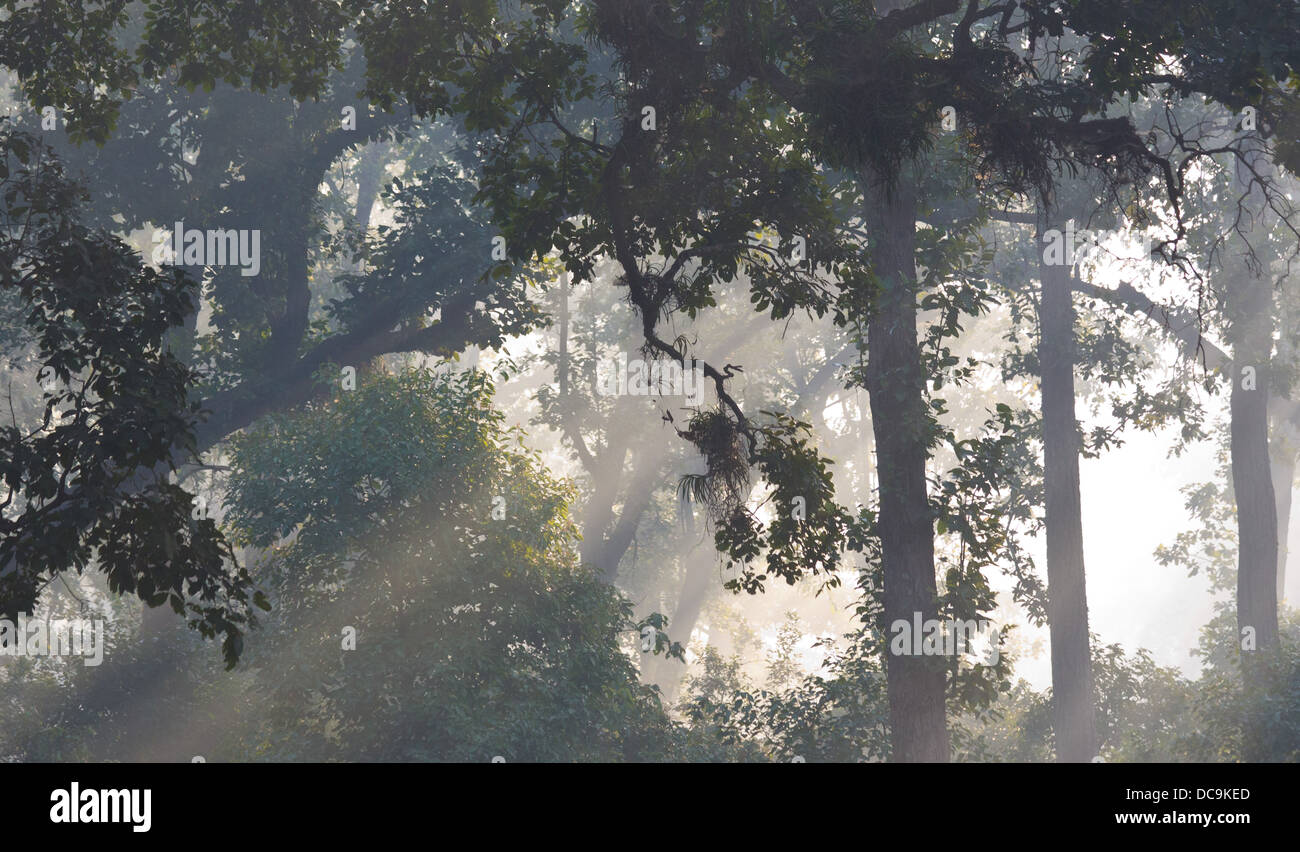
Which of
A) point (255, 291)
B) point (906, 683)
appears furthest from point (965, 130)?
point (255, 291)

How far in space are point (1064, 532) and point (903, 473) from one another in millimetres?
11123

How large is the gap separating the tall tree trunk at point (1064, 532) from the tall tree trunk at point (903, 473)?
7804 millimetres

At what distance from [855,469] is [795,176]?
1417 inches

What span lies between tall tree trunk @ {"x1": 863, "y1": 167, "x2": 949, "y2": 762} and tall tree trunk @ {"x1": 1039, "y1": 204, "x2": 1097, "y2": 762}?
780 centimetres

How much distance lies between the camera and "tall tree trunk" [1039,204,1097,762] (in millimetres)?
22156

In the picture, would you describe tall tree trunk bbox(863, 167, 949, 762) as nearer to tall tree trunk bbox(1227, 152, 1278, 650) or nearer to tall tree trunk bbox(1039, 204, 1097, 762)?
tall tree trunk bbox(1039, 204, 1097, 762)

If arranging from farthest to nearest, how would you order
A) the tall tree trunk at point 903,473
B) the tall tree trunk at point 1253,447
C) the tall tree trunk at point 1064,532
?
the tall tree trunk at point 1253,447
the tall tree trunk at point 1064,532
the tall tree trunk at point 903,473

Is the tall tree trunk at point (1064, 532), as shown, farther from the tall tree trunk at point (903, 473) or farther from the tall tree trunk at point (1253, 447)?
the tall tree trunk at point (903, 473)

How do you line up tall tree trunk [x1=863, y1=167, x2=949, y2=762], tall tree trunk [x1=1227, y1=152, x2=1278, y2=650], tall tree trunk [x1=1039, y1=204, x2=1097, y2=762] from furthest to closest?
tall tree trunk [x1=1227, y1=152, x2=1278, y2=650] → tall tree trunk [x1=1039, y1=204, x2=1097, y2=762] → tall tree trunk [x1=863, y1=167, x2=949, y2=762]

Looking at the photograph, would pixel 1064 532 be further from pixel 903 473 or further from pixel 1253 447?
pixel 903 473

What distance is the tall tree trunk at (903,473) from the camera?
12.9m

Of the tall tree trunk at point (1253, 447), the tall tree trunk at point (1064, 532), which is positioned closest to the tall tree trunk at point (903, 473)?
the tall tree trunk at point (1064, 532)

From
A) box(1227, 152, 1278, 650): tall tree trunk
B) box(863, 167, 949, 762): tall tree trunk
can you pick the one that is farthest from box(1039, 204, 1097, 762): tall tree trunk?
box(863, 167, 949, 762): tall tree trunk
